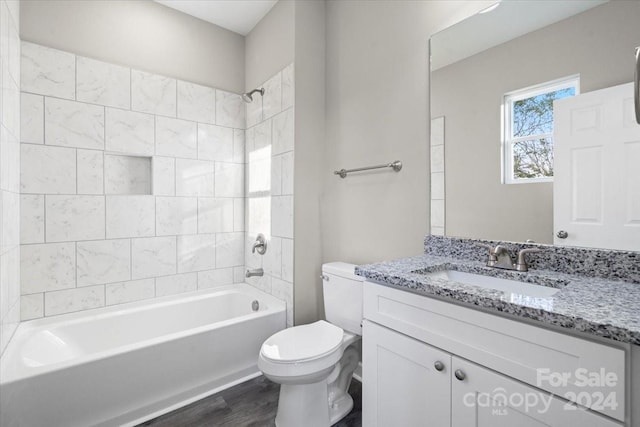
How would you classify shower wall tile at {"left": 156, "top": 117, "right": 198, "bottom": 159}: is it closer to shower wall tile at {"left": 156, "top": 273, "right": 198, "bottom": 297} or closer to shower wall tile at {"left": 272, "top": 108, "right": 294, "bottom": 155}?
shower wall tile at {"left": 272, "top": 108, "right": 294, "bottom": 155}

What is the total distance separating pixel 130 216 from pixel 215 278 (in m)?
0.84

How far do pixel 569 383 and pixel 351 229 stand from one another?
1.50 metres

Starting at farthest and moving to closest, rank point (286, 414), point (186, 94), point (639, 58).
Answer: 1. point (186, 94)
2. point (286, 414)
3. point (639, 58)

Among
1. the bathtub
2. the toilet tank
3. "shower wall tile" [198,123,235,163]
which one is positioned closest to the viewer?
the bathtub

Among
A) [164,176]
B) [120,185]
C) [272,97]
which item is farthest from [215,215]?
[272,97]

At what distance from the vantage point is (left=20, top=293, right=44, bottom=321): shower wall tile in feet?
6.30

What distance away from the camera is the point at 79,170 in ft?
6.85

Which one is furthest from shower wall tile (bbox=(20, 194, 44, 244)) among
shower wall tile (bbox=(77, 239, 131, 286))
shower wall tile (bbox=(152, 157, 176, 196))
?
shower wall tile (bbox=(152, 157, 176, 196))

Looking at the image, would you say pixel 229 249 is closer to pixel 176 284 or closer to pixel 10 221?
pixel 176 284

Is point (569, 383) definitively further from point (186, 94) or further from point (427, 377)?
point (186, 94)

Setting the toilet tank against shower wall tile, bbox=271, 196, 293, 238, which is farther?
shower wall tile, bbox=271, 196, 293, 238

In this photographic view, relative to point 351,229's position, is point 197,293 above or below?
below

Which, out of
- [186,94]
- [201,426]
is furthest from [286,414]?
[186,94]

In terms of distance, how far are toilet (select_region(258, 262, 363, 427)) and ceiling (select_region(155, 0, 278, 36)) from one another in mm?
2107
